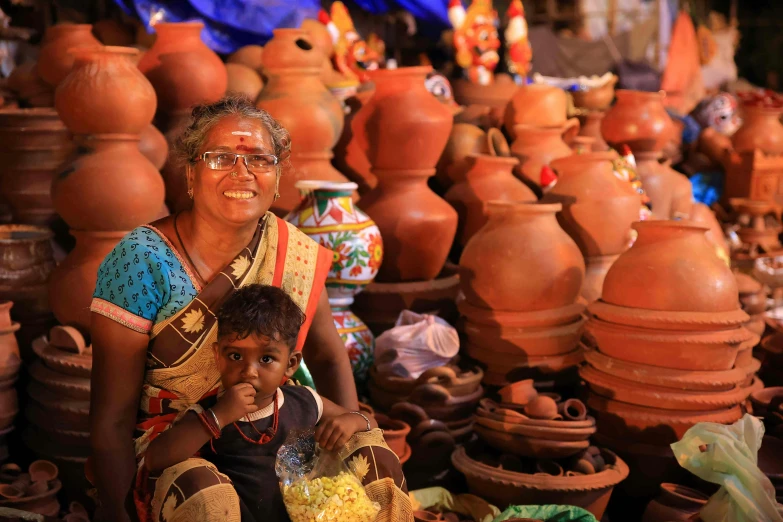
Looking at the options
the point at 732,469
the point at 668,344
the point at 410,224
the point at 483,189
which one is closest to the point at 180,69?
the point at 410,224

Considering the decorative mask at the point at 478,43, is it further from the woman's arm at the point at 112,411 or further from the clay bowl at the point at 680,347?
the woman's arm at the point at 112,411

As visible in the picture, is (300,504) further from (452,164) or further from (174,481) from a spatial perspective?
(452,164)

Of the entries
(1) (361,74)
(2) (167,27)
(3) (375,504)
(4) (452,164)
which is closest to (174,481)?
(3) (375,504)

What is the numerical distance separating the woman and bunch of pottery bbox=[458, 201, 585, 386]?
1.43m

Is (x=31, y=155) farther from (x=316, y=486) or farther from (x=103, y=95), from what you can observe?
(x=316, y=486)

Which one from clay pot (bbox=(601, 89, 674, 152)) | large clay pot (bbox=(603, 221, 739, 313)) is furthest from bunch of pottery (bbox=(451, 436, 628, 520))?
clay pot (bbox=(601, 89, 674, 152))

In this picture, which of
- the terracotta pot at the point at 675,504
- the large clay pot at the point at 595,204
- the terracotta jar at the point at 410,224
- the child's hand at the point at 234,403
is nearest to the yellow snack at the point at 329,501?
the child's hand at the point at 234,403

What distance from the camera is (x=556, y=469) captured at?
2.99 metres

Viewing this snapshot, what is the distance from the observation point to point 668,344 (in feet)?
10.4

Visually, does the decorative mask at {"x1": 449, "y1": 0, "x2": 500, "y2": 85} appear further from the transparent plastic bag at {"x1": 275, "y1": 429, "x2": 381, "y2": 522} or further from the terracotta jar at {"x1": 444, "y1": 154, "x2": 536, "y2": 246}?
the transparent plastic bag at {"x1": 275, "y1": 429, "x2": 381, "y2": 522}

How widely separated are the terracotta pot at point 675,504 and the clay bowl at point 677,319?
59 cm

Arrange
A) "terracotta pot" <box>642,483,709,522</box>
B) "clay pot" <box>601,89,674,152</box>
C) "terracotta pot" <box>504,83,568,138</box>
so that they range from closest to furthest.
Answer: "terracotta pot" <box>642,483,709,522</box> → "terracotta pot" <box>504,83,568,138</box> → "clay pot" <box>601,89,674,152</box>

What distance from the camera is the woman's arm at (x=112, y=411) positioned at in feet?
6.80

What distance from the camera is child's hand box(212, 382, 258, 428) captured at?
1941mm
